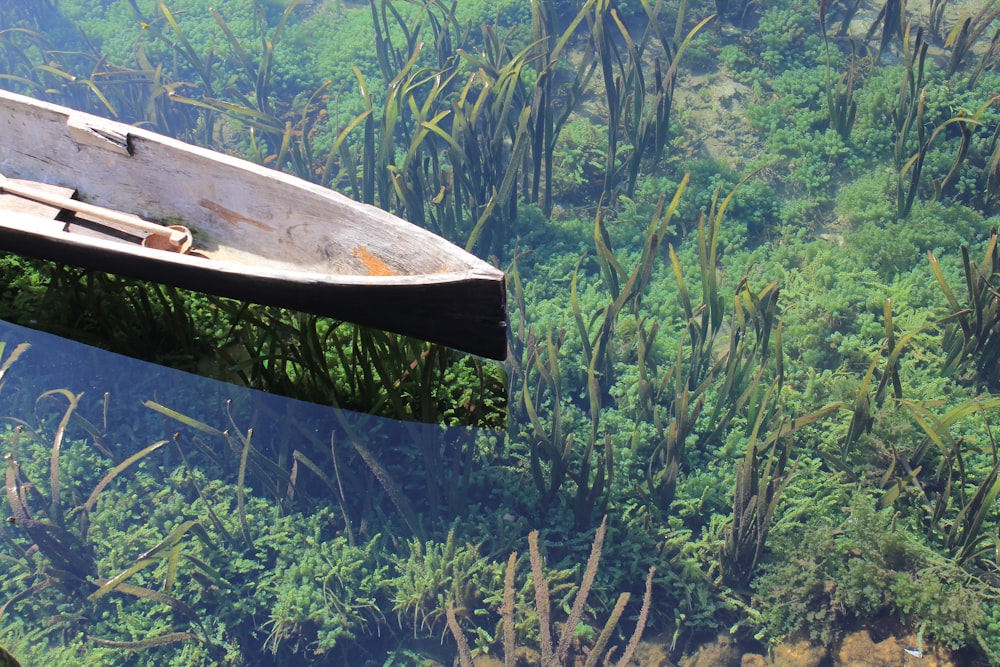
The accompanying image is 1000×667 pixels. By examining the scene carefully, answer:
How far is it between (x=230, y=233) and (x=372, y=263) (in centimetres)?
82

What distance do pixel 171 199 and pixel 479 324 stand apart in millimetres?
1815

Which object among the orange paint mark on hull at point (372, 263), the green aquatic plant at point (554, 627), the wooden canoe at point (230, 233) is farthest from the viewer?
the orange paint mark on hull at point (372, 263)

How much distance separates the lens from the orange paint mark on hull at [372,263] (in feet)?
10.1

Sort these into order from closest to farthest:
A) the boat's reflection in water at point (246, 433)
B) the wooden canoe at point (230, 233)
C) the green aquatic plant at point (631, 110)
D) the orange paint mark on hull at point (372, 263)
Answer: the wooden canoe at point (230, 233)
the boat's reflection in water at point (246, 433)
the orange paint mark on hull at point (372, 263)
the green aquatic plant at point (631, 110)

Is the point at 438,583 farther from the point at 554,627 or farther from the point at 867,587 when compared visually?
the point at 867,587

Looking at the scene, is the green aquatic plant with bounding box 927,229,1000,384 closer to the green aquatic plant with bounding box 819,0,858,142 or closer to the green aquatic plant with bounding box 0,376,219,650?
the green aquatic plant with bounding box 819,0,858,142

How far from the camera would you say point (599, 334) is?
333 centimetres

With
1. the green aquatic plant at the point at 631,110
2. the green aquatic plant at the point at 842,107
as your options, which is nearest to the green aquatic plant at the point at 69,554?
the green aquatic plant at the point at 631,110

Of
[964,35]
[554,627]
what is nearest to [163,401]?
[554,627]

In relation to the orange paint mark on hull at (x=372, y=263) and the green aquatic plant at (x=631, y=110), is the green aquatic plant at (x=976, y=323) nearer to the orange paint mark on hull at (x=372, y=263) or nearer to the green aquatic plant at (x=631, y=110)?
the green aquatic plant at (x=631, y=110)

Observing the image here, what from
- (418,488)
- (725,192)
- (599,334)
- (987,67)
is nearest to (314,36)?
(725,192)

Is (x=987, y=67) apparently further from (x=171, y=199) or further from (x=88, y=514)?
(x=88, y=514)

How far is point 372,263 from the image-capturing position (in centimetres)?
310

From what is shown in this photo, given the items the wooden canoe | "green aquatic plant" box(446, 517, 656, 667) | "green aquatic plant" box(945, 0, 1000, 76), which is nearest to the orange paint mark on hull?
the wooden canoe
